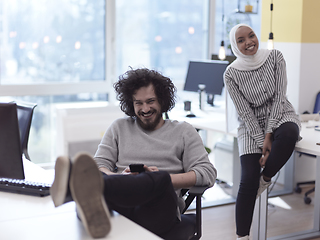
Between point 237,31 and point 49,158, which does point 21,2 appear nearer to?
point 49,158

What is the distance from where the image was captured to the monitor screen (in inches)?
160

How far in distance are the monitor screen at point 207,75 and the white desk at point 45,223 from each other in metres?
2.65

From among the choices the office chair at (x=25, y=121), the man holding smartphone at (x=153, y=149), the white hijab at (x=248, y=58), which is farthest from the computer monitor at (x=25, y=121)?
the white hijab at (x=248, y=58)

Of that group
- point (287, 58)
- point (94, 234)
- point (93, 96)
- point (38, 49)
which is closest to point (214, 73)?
point (287, 58)

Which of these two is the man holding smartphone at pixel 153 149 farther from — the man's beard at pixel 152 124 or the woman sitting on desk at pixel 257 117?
the woman sitting on desk at pixel 257 117

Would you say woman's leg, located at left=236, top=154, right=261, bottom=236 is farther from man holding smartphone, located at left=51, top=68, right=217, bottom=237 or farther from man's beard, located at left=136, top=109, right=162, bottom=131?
man's beard, located at left=136, top=109, right=162, bottom=131

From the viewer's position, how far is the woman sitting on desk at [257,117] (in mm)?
2562

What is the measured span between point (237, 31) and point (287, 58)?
5.72 ft

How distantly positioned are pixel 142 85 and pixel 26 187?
78 centimetres

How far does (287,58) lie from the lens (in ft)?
14.1

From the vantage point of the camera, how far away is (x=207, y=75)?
13.6 ft

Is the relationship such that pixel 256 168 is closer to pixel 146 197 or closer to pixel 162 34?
pixel 146 197

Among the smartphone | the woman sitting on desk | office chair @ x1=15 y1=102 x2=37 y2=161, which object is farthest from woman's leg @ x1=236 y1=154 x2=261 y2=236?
office chair @ x1=15 y1=102 x2=37 y2=161

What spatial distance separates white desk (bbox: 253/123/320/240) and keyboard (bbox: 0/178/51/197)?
1515mm
